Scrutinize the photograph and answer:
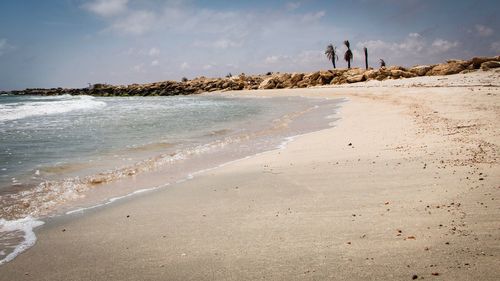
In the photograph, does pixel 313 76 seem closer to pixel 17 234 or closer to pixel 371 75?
pixel 371 75

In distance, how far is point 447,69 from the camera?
117 ft

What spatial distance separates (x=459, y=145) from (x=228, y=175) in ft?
13.6

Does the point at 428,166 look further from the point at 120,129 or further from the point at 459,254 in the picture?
the point at 120,129

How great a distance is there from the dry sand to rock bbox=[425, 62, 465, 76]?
34.1 m

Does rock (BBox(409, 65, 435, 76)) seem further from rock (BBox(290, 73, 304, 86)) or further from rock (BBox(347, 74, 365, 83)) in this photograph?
rock (BBox(290, 73, 304, 86))

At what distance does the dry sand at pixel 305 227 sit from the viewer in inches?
103

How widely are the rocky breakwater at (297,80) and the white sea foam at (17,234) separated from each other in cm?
3844

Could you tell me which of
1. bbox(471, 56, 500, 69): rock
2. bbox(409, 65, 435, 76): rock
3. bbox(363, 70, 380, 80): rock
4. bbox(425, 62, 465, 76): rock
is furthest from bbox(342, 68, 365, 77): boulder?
bbox(471, 56, 500, 69): rock

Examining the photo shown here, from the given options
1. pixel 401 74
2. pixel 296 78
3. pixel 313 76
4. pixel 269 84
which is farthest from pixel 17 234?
pixel 269 84

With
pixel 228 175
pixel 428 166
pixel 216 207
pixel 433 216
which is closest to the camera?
pixel 433 216

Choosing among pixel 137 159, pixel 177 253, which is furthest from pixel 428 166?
pixel 137 159

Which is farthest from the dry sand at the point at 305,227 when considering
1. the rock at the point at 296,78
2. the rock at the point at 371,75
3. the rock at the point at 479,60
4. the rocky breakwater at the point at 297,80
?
the rock at the point at 296,78

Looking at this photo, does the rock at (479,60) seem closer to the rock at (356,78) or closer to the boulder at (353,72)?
the rock at (356,78)

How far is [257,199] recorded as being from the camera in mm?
4426
